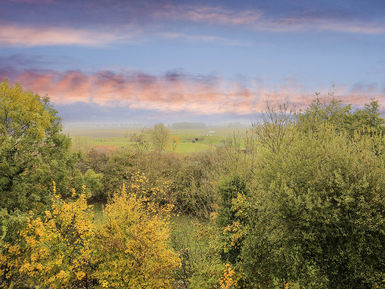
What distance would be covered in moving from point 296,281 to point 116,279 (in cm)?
945

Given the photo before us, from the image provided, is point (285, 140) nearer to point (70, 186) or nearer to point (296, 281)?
point (296, 281)

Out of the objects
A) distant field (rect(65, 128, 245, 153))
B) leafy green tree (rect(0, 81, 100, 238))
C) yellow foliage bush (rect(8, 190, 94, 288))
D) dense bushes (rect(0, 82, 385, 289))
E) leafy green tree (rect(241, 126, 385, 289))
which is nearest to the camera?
leafy green tree (rect(241, 126, 385, 289))

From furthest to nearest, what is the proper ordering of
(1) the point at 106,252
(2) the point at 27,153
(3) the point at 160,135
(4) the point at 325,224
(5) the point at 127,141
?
(3) the point at 160,135 < (5) the point at 127,141 < (2) the point at 27,153 < (1) the point at 106,252 < (4) the point at 325,224

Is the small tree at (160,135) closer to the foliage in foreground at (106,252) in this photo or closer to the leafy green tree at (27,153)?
the leafy green tree at (27,153)

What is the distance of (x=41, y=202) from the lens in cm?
1953

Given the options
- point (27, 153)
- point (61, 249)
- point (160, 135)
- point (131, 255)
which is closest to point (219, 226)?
point (131, 255)

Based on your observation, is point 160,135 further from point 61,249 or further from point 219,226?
point 61,249

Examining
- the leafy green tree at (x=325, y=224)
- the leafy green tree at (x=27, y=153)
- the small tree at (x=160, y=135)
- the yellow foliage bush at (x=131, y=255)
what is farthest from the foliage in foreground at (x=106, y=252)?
the small tree at (x=160, y=135)

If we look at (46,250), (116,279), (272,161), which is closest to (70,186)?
(46,250)

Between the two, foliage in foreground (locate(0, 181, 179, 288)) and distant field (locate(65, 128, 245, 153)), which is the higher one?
distant field (locate(65, 128, 245, 153))

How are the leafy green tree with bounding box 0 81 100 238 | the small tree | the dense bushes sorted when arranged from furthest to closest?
the small tree
the leafy green tree with bounding box 0 81 100 238
the dense bushes

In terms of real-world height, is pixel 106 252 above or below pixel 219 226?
above

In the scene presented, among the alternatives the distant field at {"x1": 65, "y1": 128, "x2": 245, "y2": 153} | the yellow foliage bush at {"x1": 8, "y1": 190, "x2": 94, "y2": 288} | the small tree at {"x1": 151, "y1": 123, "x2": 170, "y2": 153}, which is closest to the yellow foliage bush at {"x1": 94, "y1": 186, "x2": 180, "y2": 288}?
the yellow foliage bush at {"x1": 8, "y1": 190, "x2": 94, "y2": 288}

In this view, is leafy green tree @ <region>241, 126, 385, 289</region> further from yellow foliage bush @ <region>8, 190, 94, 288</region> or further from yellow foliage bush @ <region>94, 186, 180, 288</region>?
yellow foliage bush @ <region>8, 190, 94, 288</region>
